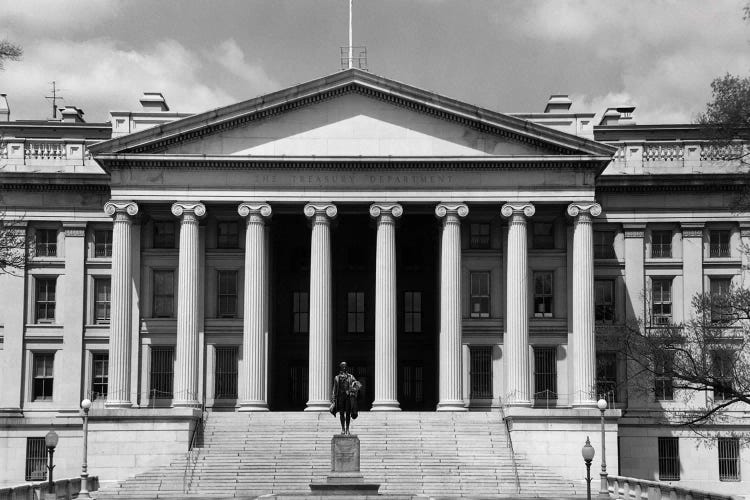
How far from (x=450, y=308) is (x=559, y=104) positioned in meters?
14.2

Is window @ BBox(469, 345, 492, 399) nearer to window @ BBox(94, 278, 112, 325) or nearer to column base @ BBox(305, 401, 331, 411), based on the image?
column base @ BBox(305, 401, 331, 411)

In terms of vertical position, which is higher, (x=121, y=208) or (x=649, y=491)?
(x=121, y=208)

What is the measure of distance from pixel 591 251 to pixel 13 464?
30.1 meters

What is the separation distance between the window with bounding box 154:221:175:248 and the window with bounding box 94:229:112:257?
3.11 m

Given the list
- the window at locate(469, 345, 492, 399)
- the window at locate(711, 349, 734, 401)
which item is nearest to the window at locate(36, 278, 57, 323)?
the window at locate(469, 345, 492, 399)

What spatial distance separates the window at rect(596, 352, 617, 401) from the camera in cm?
6762

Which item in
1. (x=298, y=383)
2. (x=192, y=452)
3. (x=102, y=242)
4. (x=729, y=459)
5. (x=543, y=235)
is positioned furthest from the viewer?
(x=298, y=383)

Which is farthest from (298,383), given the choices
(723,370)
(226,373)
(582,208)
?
(723,370)

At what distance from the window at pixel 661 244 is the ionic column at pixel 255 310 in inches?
803

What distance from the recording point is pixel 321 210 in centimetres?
6356

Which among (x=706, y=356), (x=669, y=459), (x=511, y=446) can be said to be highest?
(x=706, y=356)

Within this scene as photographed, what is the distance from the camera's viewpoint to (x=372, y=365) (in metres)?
70.5

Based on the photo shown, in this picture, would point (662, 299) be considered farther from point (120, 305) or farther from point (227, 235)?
point (120, 305)

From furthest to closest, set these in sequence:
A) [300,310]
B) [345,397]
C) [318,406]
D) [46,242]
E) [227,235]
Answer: [300,310], [46,242], [227,235], [318,406], [345,397]
